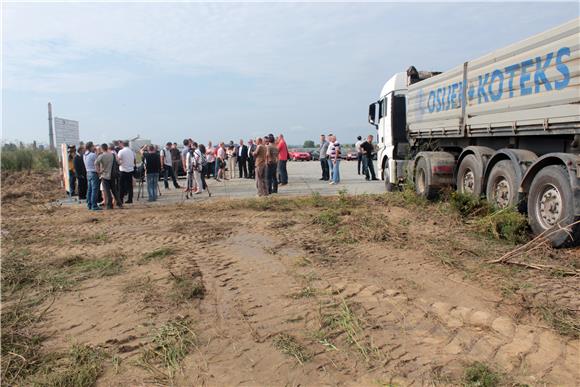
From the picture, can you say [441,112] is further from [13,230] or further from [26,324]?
[13,230]

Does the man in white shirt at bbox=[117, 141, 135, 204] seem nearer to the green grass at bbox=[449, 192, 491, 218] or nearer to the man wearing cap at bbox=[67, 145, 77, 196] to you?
the man wearing cap at bbox=[67, 145, 77, 196]

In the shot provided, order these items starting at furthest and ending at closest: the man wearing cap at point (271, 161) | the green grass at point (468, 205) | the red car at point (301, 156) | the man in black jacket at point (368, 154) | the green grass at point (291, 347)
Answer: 1. the red car at point (301, 156)
2. the man in black jacket at point (368, 154)
3. the man wearing cap at point (271, 161)
4. the green grass at point (468, 205)
5. the green grass at point (291, 347)

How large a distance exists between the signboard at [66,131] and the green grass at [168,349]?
16.1m

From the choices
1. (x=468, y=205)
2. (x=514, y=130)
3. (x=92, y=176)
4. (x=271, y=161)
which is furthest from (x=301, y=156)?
(x=514, y=130)

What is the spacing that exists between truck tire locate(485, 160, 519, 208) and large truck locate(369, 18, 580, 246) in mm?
17

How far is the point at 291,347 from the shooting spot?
345 centimetres


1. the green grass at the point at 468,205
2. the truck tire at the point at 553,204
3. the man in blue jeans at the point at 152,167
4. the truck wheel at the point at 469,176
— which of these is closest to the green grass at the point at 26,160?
the man in blue jeans at the point at 152,167

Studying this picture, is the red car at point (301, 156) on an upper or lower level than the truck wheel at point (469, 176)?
upper

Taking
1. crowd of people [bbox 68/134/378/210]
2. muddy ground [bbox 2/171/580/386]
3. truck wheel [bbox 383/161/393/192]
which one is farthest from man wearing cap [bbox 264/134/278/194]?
muddy ground [bbox 2/171/580/386]

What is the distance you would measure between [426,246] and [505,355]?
306 centimetres

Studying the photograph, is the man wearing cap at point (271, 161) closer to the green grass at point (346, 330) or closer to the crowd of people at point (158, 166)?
the crowd of people at point (158, 166)

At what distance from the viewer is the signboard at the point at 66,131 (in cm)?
1812

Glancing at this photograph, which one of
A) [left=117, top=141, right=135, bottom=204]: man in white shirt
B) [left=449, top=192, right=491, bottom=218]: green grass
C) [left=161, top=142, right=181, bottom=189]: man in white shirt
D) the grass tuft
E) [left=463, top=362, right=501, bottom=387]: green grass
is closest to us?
[left=463, top=362, right=501, bottom=387]: green grass

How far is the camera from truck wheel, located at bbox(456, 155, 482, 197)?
8.16 m
